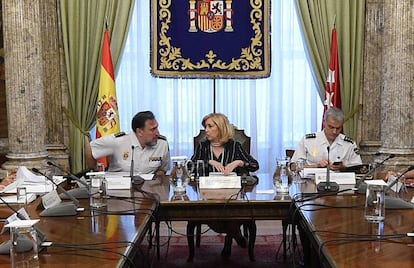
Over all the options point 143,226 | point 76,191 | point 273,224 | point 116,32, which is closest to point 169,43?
point 116,32

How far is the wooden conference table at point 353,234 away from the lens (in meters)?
1.88

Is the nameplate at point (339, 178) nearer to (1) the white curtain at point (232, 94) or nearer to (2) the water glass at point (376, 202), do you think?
(2) the water glass at point (376, 202)

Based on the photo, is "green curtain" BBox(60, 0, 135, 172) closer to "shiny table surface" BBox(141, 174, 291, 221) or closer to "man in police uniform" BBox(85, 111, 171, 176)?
"man in police uniform" BBox(85, 111, 171, 176)

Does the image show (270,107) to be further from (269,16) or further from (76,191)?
(76,191)

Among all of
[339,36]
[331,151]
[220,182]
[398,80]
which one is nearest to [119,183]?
[220,182]

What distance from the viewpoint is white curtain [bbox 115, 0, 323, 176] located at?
587 centimetres

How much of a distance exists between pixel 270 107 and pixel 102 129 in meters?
1.79

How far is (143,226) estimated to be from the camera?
96.9 inches

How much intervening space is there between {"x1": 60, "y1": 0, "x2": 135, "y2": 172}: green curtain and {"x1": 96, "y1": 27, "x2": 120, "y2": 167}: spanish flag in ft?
0.82

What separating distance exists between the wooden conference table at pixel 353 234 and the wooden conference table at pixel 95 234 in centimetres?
73

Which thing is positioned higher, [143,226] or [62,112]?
[62,112]

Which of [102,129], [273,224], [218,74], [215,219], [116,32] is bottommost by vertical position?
[273,224]

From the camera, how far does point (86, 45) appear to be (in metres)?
5.72

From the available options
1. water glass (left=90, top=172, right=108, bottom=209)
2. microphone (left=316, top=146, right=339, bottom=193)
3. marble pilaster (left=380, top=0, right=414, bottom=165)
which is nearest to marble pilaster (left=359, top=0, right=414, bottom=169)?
marble pilaster (left=380, top=0, right=414, bottom=165)
